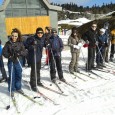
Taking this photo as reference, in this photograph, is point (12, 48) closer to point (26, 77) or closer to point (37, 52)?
point (37, 52)

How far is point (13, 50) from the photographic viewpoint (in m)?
9.19

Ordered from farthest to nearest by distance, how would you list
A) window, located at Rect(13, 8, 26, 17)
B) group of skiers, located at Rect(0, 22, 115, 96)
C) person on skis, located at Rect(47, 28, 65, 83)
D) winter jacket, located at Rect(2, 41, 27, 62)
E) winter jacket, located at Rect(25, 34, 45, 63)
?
window, located at Rect(13, 8, 26, 17)
person on skis, located at Rect(47, 28, 65, 83)
winter jacket, located at Rect(25, 34, 45, 63)
group of skiers, located at Rect(0, 22, 115, 96)
winter jacket, located at Rect(2, 41, 27, 62)

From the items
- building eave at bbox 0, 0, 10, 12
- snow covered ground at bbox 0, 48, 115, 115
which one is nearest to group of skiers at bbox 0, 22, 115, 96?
snow covered ground at bbox 0, 48, 115, 115

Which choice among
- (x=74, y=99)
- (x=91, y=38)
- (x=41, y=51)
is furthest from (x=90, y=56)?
(x=74, y=99)

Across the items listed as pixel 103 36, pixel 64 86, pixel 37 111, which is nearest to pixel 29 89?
pixel 64 86

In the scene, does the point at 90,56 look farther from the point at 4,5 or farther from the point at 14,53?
the point at 4,5

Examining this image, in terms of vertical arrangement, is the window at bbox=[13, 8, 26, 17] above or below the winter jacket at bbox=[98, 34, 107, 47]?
above

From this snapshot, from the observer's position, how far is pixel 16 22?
2470 cm

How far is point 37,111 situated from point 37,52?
220 centimetres

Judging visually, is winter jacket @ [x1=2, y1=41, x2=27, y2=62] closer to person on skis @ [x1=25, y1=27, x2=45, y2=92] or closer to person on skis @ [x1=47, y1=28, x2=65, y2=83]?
person on skis @ [x1=25, y1=27, x2=45, y2=92]

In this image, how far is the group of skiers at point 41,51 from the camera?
9.25 metres

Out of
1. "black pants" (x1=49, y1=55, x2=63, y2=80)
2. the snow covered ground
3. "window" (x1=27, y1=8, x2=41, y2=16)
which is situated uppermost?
"window" (x1=27, y1=8, x2=41, y2=16)

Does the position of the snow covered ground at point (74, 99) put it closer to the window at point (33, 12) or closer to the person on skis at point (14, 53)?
the person on skis at point (14, 53)

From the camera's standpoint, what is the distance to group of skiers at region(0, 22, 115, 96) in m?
9.25
